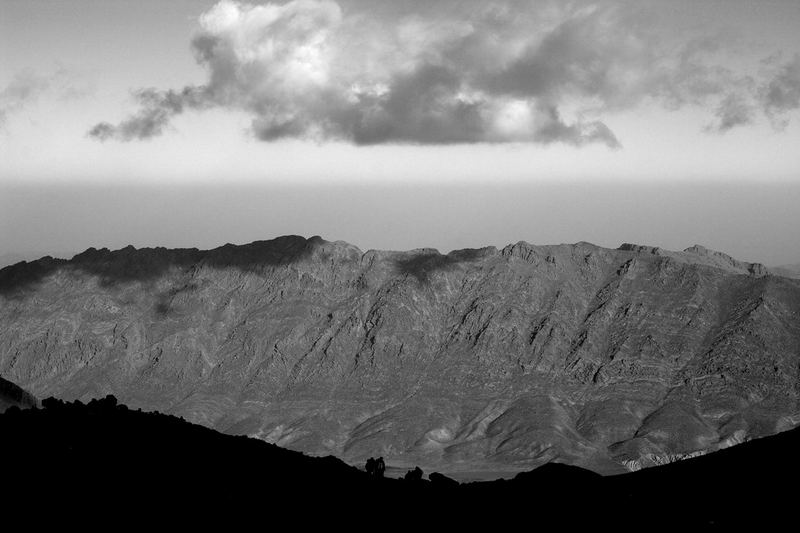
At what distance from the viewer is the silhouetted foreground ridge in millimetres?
58125

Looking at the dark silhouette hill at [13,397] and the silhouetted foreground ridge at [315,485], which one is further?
the dark silhouette hill at [13,397]

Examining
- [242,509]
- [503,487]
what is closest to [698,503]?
[503,487]

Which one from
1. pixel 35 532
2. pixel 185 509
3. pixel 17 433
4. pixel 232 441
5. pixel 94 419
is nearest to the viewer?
pixel 35 532

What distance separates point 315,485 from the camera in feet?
230

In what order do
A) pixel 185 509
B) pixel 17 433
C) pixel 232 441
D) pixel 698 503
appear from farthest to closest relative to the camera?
pixel 232 441
pixel 17 433
pixel 698 503
pixel 185 509

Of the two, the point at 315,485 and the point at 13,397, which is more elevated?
the point at 13,397

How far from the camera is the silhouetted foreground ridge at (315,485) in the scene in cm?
5812

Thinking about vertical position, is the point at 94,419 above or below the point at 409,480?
above

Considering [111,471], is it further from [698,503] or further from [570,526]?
[698,503]

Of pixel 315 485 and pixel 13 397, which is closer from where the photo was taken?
pixel 315 485

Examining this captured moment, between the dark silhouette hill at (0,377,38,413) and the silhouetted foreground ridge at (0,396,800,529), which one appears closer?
the silhouetted foreground ridge at (0,396,800,529)

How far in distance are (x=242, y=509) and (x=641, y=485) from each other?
27.5 meters

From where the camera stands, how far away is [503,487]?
233ft

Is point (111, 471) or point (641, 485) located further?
point (641, 485)
